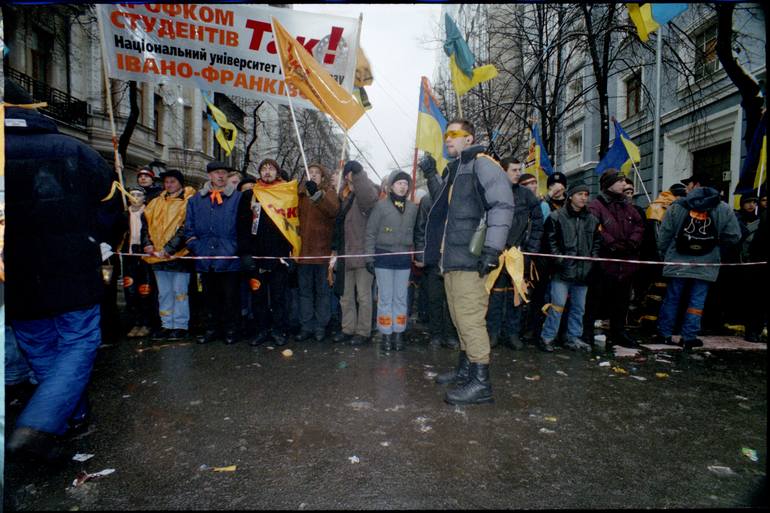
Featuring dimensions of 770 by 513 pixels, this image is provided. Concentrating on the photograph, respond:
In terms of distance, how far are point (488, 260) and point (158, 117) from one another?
2491 centimetres

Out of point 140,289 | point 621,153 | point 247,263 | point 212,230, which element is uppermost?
point 621,153

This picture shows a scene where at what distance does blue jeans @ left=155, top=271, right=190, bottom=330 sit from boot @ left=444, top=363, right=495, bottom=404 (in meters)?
3.97

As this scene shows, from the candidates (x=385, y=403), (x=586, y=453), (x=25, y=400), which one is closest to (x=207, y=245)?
(x=25, y=400)

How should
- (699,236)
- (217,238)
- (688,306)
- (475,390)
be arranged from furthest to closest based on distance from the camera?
(688,306)
(699,236)
(217,238)
(475,390)

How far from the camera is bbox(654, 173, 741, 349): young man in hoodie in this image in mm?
5637

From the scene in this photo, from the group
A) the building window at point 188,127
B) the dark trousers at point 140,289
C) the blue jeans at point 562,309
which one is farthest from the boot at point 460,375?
the building window at point 188,127

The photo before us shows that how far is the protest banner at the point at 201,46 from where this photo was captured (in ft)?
17.8

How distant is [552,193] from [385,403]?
4294 mm

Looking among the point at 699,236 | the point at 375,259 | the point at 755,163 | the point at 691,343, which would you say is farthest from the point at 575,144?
the point at 375,259

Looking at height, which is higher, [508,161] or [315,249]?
[508,161]

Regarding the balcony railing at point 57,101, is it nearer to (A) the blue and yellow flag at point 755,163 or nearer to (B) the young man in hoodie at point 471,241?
(B) the young man in hoodie at point 471,241

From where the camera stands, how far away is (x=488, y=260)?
11.6ft

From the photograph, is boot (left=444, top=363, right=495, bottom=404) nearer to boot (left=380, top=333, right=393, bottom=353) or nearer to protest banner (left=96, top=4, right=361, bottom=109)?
boot (left=380, top=333, right=393, bottom=353)

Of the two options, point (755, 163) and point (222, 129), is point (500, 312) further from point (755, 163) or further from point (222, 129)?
point (222, 129)
